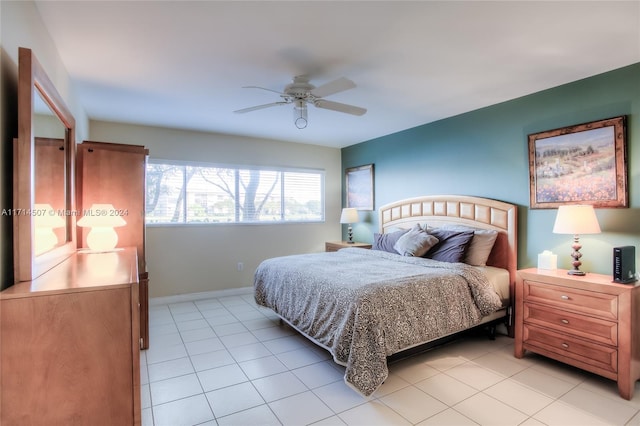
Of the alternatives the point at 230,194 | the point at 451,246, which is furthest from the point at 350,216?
the point at 451,246

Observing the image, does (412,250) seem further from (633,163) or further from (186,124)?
(186,124)

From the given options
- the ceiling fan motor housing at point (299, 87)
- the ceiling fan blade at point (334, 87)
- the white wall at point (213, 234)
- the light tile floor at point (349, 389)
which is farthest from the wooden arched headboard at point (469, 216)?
the ceiling fan motor housing at point (299, 87)

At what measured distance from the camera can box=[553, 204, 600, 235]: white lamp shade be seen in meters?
2.56

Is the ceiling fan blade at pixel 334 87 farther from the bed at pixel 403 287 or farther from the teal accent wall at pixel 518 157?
the teal accent wall at pixel 518 157

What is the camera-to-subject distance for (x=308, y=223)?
229 inches

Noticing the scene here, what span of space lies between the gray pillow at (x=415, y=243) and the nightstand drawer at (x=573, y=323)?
3.62 ft

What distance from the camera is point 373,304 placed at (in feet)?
7.76

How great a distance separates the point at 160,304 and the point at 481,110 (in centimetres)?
491

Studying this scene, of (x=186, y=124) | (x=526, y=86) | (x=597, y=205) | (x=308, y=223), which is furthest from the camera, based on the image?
(x=308, y=223)

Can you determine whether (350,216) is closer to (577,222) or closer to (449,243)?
(449,243)

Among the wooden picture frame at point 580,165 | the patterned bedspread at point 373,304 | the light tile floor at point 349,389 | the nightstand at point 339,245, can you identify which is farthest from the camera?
the nightstand at point 339,245

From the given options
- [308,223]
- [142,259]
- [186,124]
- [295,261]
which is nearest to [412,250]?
[295,261]

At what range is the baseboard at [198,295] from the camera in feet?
14.7

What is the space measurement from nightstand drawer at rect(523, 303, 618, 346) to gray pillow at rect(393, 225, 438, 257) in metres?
1.10
